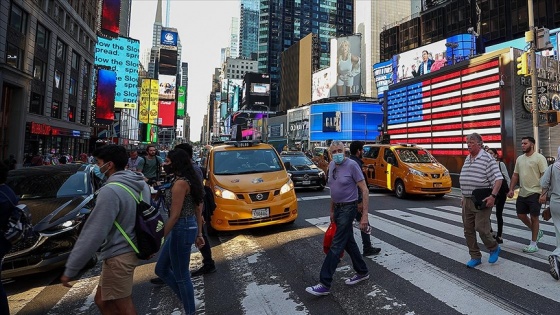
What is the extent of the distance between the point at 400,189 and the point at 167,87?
4391 inches

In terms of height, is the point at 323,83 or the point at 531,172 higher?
the point at 323,83

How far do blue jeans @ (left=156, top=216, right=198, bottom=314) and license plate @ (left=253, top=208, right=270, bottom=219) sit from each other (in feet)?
9.52

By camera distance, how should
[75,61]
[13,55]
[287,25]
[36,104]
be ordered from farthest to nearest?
1. [287,25]
2. [75,61]
3. [36,104]
4. [13,55]

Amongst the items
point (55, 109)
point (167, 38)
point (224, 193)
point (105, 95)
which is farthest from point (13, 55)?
point (167, 38)

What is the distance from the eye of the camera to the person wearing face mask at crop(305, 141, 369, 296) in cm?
379

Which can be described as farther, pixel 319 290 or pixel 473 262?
pixel 473 262

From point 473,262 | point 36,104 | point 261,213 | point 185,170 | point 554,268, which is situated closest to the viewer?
point 185,170

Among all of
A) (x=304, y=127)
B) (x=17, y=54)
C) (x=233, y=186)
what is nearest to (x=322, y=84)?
(x=304, y=127)

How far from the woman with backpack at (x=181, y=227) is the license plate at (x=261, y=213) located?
282 cm

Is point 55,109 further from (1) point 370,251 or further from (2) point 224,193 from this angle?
(1) point 370,251

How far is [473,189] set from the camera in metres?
4.58

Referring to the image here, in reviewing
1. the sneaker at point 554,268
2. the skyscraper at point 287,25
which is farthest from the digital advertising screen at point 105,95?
the skyscraper at point 287,25

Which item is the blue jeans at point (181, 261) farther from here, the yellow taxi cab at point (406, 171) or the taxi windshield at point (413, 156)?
the taxi windshield at point (413, 156)

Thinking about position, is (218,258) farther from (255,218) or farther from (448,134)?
(448,134)
